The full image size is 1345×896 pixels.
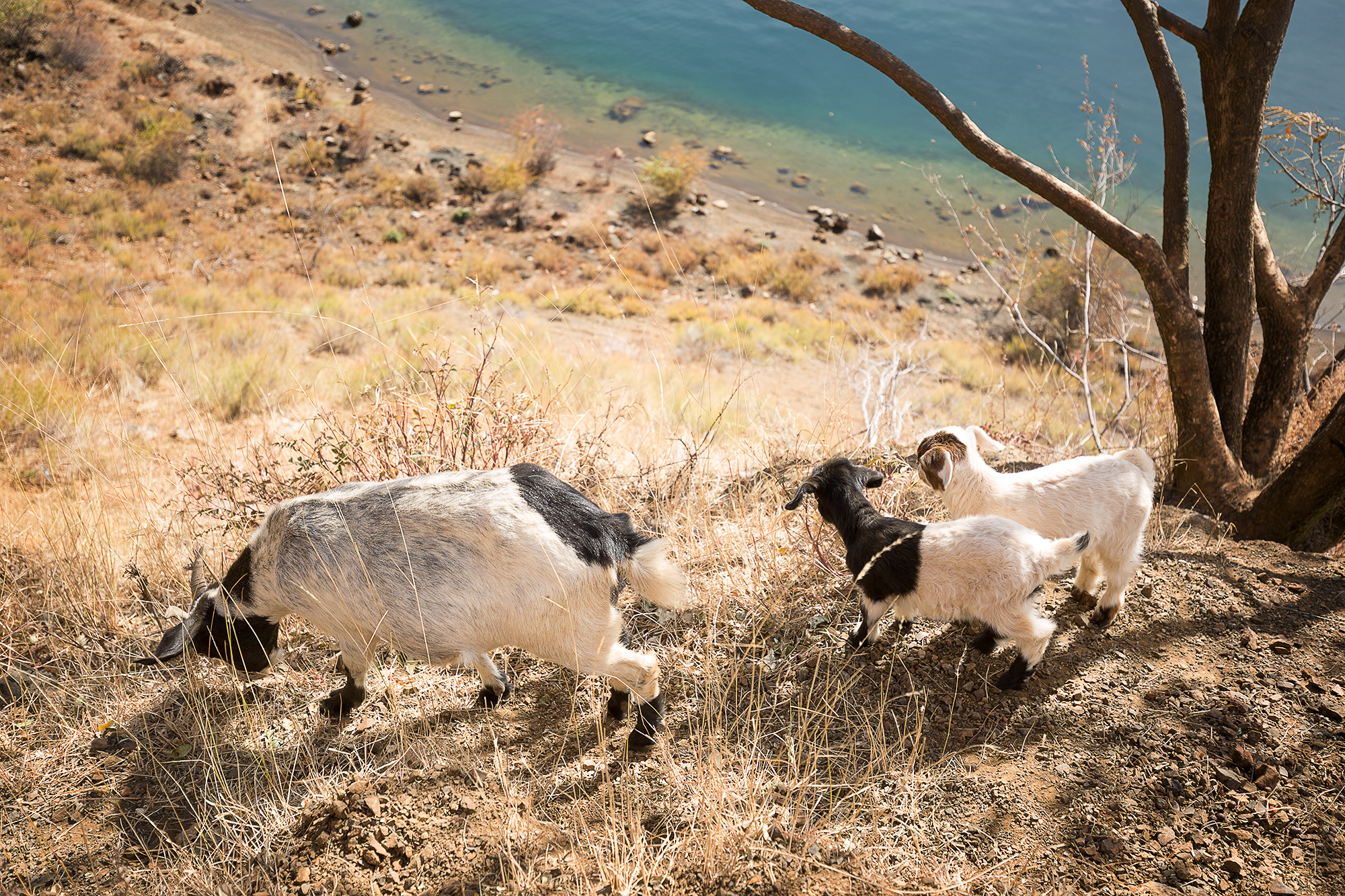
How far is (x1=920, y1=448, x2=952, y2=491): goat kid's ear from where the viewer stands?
2.95m

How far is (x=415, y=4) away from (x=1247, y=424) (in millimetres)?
30688

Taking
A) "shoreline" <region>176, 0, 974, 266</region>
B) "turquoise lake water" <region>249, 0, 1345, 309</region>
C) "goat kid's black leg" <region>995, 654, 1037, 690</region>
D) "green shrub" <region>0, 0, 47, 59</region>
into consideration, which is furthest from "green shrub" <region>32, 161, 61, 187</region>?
"goat kid's black leg" <region>995, 654, 1037, 690</region>

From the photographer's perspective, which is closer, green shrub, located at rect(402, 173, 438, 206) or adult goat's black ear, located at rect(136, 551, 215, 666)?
adult goat's black ear, located at rect(136, 551, 215, 666)

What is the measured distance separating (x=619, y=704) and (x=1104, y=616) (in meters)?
2.14

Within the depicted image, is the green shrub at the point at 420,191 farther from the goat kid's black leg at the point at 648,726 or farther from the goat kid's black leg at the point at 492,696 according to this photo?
the goat kid's black leg at the point at 648,726

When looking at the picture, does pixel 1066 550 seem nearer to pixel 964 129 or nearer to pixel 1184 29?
pixel 964 129

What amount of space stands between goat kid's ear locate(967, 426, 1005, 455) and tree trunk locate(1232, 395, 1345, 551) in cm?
181

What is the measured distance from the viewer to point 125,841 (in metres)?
2.47

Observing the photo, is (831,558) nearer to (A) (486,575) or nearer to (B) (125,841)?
(A) (486,575)

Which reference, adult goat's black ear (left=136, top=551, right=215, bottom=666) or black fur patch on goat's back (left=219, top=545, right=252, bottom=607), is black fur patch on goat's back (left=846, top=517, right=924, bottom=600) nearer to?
black fur patch on goat's back (left=219, top=545, right=252, bottom=607)

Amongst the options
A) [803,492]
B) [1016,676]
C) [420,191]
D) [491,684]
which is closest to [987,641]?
[1016,676]

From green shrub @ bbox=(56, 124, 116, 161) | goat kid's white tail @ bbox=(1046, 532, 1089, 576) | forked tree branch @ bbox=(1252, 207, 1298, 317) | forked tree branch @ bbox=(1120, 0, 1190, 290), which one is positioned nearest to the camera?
goat kid's white tail @ bbox=(1046, 532, 1089, 576)

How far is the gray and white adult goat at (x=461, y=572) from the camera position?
2479mm

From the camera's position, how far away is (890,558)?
2736mm
